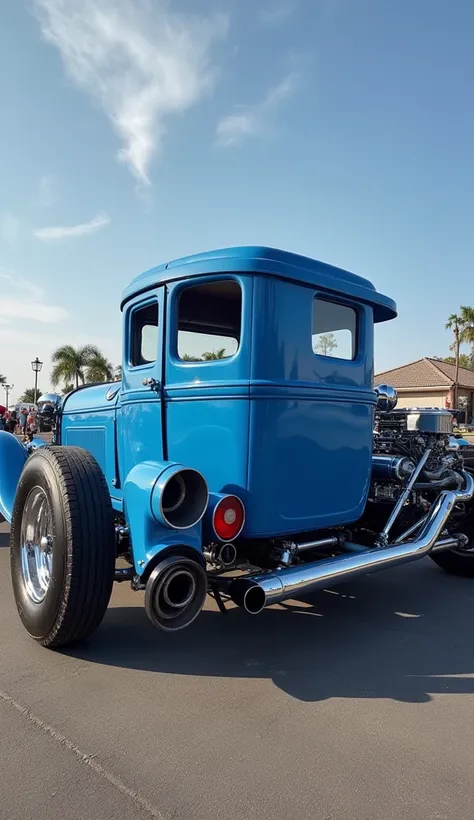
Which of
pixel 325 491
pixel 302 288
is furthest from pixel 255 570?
pixel 302 288

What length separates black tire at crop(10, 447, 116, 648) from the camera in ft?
9.14

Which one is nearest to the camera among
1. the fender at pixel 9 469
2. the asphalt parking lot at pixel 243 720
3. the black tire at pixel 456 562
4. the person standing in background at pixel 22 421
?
the asphalt parking lot at pixel 243 720

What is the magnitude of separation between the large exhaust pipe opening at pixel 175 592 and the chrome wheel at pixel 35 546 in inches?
42.1

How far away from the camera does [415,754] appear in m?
2.27

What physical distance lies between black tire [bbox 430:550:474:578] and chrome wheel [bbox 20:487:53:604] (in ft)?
11.0

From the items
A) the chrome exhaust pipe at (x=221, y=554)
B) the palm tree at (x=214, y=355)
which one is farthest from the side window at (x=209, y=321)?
the chrome exhaust pipe at (x=221, y=554)

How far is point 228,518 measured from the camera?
284 cm

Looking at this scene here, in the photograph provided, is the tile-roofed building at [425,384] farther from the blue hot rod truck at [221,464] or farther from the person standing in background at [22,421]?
the blue hot rod truck at [221,464]

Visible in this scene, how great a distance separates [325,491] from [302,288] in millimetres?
1207

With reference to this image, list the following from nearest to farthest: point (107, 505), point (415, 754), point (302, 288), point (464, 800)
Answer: point (464, 800) → point (415, 754) → point (107, 505) → point (302, 288)

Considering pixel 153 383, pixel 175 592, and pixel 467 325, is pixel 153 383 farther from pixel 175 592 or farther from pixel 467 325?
pixel 467 325

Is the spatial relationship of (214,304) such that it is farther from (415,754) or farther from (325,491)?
(415,754)

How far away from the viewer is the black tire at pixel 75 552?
2.79 metres

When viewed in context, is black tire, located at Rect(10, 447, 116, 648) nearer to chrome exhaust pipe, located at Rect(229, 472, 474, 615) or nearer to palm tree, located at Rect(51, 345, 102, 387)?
chrome exhaust pipe, located at Rect(229, 472, 474, 615)
